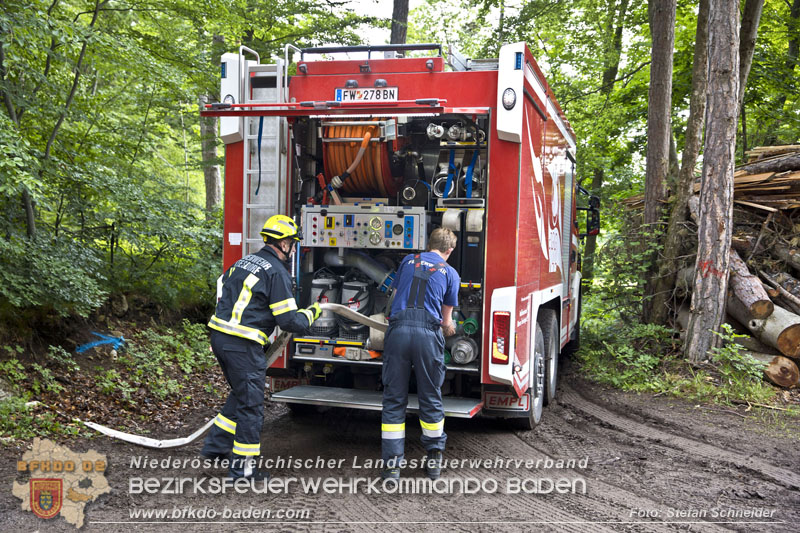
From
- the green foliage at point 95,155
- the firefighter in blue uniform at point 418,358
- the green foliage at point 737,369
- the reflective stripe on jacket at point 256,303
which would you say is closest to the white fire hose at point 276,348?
the firefighter in blue uniform at point 418,358

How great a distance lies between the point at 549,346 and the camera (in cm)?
670

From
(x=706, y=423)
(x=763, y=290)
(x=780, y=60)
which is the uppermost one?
(x=780, y=60)

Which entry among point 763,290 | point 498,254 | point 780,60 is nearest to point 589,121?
point 780,60

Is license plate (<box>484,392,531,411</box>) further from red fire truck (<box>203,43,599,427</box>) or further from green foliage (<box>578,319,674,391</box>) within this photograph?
Answer: green foliage (<box>578,319,674,391</box>)

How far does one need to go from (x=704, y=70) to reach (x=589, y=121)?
4894mm

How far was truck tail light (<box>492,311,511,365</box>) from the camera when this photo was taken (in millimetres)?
5043

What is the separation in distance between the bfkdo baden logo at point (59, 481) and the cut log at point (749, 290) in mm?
7273

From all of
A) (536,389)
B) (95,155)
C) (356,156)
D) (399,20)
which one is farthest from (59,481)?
(399,20)

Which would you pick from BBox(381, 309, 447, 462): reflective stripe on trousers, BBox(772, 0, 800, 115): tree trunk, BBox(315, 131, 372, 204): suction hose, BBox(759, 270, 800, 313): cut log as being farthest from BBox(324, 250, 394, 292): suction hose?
BBox(772, 0, 800, 115): tree trunk

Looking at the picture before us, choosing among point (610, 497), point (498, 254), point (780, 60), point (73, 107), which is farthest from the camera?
point (780, 60)

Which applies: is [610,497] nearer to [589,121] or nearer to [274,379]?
[274,379]

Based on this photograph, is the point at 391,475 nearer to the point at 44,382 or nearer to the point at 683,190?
the point at 44,382

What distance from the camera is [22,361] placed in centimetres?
684

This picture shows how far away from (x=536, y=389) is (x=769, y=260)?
4.42 meters
